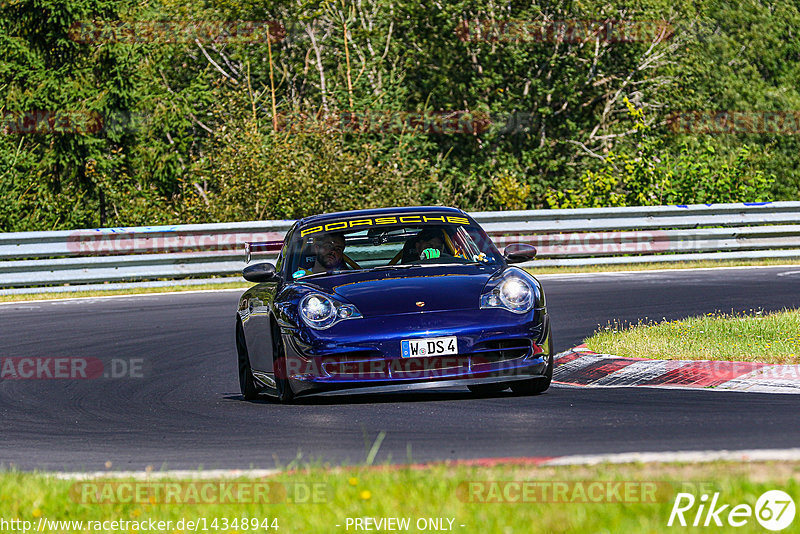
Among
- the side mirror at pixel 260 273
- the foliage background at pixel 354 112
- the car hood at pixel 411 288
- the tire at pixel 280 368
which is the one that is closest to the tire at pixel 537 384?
the car hood at pixel 411 288

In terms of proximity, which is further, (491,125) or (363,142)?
(491,125)

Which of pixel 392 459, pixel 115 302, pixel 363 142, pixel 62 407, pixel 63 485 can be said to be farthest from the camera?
pixel 363 142

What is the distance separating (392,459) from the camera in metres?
6.53

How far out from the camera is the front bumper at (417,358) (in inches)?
334

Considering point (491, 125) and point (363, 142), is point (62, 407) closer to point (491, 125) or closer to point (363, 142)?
point (363, 142)

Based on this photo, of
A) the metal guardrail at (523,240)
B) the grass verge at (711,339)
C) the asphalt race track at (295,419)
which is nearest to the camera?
the asphalt race track at (295,419)

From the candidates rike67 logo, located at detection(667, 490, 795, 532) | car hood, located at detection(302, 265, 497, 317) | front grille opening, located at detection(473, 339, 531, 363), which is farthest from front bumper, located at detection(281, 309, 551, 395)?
rike67 logo, located at detection(667, 490, 795, 532)

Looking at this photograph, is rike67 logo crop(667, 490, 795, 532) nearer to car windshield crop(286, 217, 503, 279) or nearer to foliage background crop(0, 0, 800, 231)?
car windshield crop(286, 217, 503, 279)

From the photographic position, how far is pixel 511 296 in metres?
8.83

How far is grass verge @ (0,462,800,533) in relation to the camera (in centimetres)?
479

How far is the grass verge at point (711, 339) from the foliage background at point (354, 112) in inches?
452

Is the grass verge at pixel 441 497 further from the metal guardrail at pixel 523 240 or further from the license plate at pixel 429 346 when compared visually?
the metal guardrail at pixel 523 240

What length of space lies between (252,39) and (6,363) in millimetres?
20695

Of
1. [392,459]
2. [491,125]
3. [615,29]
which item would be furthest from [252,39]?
[392,459]
